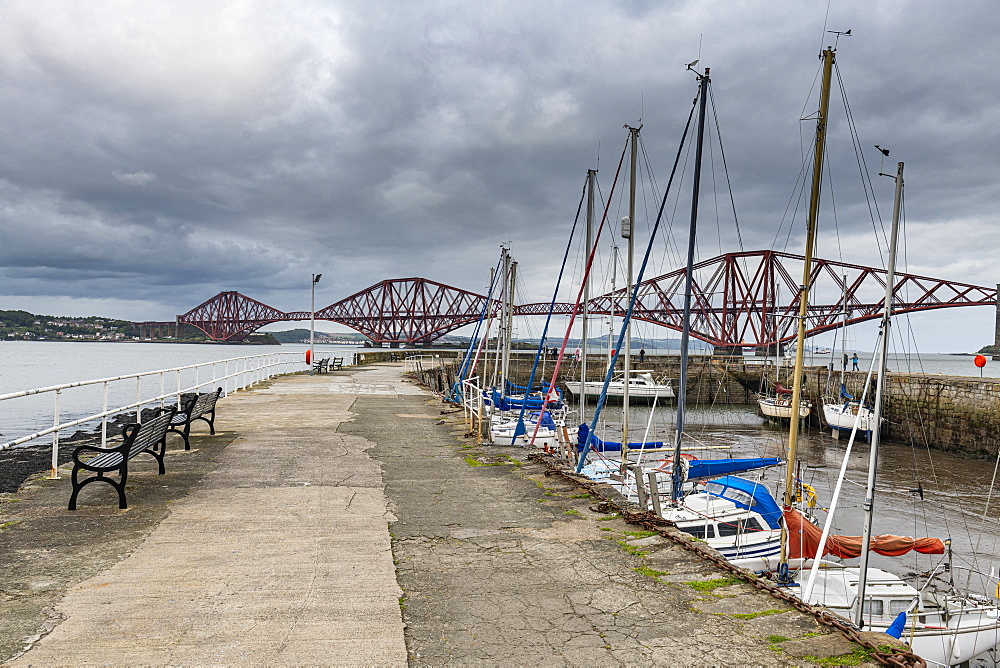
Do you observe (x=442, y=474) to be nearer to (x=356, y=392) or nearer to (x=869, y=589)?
(x=869, y=589)

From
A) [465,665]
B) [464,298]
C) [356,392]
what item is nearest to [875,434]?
[465,665]

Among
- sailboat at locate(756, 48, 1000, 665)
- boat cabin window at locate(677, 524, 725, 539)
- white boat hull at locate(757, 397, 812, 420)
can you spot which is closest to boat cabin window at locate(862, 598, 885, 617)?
sailboat at locate(756, 48, 1000, 665)

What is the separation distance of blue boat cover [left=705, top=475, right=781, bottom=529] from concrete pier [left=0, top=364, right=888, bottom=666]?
11.8 ft

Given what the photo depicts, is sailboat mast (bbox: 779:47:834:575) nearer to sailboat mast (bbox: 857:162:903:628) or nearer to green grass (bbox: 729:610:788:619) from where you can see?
sailboat mast (bbox: 857:162:903:628)

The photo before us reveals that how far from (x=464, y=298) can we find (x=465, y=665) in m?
167

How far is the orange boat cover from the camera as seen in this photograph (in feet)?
30.9

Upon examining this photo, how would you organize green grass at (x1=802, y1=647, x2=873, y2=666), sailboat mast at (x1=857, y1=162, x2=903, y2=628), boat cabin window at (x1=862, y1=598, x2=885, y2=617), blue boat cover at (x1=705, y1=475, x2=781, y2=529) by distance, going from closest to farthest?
green grass at (x1=802, y1=647, x2=873, y2=666), sailboat mast at (x1=857, y1=162, x2=903, y2=628), boat cabin window at (x1=862, y1=598, x2=885, y2=617), blue boat cover at (x1=705, y1=475, x2=781, y2=529)

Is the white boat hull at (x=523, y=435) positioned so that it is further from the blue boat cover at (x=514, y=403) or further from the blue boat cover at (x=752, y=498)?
the blue boat cover at (x=752, y=498)

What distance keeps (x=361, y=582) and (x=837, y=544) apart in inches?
317

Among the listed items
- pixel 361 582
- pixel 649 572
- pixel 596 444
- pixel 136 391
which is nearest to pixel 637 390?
pixel 596 444

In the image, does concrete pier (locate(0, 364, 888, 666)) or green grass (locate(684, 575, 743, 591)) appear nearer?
concrete pier (locate(0, 364, 888, 666))

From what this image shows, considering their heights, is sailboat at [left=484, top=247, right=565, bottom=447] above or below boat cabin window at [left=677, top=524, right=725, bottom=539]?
above

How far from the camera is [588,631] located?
4117 millimetres

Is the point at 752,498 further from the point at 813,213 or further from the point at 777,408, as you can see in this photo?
the point at 777,408
